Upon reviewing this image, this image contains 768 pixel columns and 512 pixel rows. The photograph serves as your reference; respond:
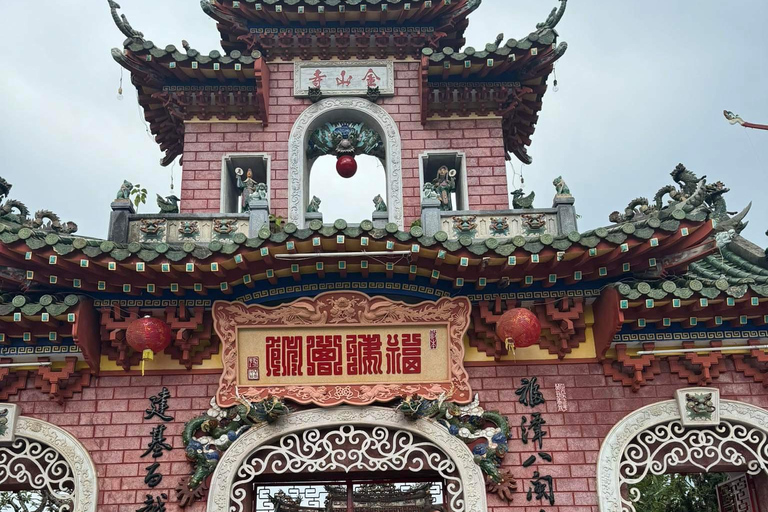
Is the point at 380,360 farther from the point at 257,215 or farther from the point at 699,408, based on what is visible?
the point at 699,408

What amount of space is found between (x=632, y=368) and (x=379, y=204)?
409 cm

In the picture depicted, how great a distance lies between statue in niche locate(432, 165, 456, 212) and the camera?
10.2 meters

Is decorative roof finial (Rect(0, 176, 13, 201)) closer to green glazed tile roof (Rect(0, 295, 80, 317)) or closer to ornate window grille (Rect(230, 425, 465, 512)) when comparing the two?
green glazed tile roof (Rect(0, 295, 80, 317))

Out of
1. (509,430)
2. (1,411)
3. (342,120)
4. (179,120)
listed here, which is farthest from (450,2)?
(1,411)

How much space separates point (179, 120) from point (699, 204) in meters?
7.23

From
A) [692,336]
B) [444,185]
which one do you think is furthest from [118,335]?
[692,336]

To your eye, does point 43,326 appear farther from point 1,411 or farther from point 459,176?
point 459,176

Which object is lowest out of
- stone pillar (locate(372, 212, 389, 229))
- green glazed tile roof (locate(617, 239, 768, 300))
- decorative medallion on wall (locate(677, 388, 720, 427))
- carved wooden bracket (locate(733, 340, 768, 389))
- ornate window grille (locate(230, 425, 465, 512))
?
ornate window grille (locate(230, 425, 465, 512))

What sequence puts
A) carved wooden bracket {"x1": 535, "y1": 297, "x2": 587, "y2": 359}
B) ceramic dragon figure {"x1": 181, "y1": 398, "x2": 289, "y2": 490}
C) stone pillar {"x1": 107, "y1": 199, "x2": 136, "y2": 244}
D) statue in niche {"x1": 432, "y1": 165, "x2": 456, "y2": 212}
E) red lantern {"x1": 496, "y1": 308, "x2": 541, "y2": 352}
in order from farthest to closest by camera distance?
1. statue in niche {"x1": 432, "y1": 165, "x2": 456, "y2": 212}
2. stone pillar {"x1": 107, "y1": 199, "x2": 136, "y2": 244}
3. carved wooden bracket {"x1": 535, "y1": 297, "x2": 587, "y2": 359}
4. red lantern {"x1": 496, "y1": 308, "x2": 541, "y2": 352}
5. ceramic dragon figure {"x1": 181, "y1": 398, "x2": 289, "y2": 490}

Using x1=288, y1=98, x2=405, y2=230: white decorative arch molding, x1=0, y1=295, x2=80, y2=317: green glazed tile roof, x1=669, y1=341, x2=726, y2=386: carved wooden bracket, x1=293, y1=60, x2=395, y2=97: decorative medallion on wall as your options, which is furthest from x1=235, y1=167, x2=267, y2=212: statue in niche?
x1=669, y1=341, x2=726, y2=386: carved wooden bracket

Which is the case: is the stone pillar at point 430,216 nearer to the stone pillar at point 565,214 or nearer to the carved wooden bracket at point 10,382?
the stone pillar at point 565,214

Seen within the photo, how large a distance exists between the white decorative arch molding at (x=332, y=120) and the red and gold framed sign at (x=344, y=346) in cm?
185

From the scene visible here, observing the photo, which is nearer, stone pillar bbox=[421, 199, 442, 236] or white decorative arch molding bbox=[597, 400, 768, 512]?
white decorative arch molding bbox=[597, 400, 768, 512]

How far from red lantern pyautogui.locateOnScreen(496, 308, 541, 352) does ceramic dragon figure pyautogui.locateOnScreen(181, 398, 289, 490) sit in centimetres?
255
